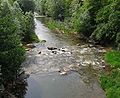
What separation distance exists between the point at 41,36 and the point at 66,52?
21127mm

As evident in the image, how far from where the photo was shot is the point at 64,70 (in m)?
44.5

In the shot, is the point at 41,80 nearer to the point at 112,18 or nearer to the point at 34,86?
the point at 34,86

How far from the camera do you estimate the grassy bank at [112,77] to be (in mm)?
35372

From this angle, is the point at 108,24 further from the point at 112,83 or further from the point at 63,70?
the point at 112,83

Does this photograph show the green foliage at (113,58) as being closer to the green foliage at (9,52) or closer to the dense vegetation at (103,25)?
the dense vegetation at (103,25)

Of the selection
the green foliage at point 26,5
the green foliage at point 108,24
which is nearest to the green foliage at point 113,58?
the green foliage at point 108,24

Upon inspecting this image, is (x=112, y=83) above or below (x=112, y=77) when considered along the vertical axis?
above

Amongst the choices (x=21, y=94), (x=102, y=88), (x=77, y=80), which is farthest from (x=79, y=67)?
(x=21, y=94)

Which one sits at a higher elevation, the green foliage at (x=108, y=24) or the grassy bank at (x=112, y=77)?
the green foliage at (x=108, y=24)

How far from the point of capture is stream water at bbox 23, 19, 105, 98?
36375 mm

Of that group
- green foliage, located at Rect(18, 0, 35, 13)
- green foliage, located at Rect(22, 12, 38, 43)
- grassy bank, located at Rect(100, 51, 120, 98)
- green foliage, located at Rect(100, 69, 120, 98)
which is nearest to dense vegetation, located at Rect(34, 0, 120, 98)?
grassy bank, located at Rect(100, 51, 120, 98)

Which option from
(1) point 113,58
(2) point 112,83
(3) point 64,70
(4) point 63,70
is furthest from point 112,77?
(1) point 113,58

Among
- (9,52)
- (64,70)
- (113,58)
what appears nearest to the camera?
(9,52)

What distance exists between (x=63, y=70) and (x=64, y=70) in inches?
6.2
